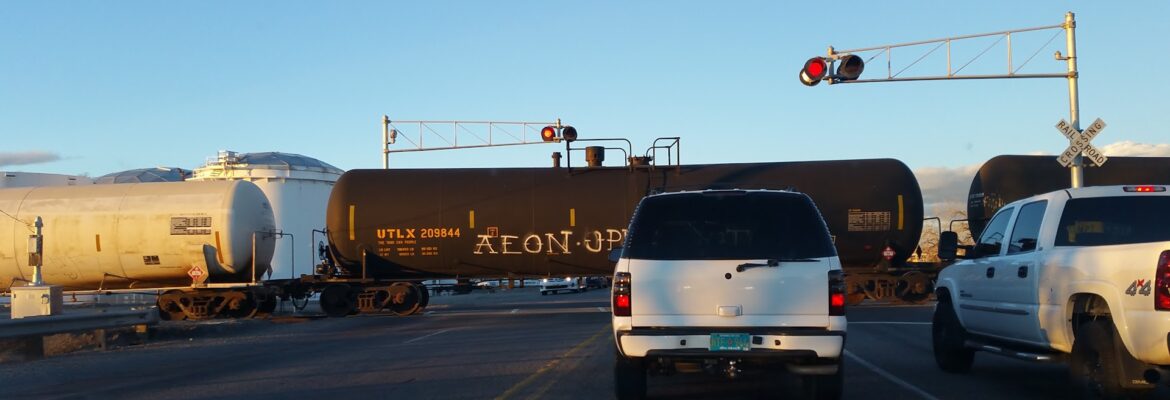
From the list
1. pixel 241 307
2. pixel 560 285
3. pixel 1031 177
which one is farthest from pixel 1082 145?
pixel 560 285

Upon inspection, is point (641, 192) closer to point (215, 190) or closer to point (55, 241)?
point (215, 190)

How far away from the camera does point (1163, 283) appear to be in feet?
21.6

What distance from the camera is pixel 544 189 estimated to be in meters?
21.5

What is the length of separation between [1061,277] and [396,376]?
7.07m

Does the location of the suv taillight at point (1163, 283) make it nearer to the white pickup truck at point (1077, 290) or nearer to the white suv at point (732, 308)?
the white pickup truck at point (1077, 290)

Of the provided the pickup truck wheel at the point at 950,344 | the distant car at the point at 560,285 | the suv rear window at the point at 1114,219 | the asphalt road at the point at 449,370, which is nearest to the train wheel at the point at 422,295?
the asphalt road at the point at 449,370

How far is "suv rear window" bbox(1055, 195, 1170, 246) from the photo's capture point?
8219mm

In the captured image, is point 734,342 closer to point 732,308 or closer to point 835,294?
point 732,308

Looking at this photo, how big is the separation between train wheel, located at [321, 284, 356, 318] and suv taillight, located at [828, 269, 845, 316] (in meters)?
16.5

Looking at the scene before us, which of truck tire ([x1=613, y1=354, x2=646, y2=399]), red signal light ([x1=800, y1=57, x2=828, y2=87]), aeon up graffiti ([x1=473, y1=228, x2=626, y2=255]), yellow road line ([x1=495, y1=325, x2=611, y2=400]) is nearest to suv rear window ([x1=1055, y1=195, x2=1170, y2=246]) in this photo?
truck tire ([x1=613, y1=354, x2=646, y2=399])

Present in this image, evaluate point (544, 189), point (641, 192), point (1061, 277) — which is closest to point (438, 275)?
point (544, 189)

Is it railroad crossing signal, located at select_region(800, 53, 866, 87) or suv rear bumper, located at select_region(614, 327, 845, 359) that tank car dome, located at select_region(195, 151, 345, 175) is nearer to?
railroad crossing signal, located at select_region(800, 53, 866, 87)

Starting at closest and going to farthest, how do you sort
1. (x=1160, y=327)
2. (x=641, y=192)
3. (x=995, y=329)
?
(x=1160, y=327) < (x=995, y=329) < (x=641, y=192)

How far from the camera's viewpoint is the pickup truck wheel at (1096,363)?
7.21 meters
